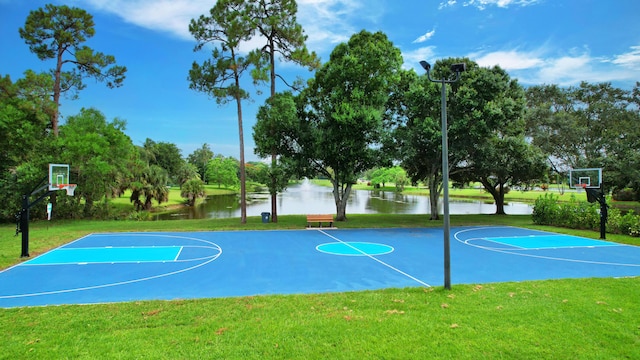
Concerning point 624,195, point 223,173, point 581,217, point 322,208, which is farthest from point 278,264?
point 223,173

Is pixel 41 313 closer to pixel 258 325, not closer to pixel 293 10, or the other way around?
pixel 258 325

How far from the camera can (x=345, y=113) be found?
20.6 m

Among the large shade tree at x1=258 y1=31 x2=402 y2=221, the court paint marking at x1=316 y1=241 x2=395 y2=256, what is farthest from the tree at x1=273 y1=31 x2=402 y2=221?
the court paint marking at x1=316 y1=241 x2=395 y2=256

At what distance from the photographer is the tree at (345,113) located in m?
21.2

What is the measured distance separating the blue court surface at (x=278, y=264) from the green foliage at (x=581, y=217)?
9.61ft

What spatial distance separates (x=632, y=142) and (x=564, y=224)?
582 inches

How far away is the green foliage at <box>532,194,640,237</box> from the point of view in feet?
59.1

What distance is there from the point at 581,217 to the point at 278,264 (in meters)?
17.4

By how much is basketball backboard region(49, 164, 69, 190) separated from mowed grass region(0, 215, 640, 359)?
771 cm

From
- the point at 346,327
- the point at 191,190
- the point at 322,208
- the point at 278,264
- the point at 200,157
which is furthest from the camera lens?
the point at 200,157

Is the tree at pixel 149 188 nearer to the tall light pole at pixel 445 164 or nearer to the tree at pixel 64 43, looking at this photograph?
the tree at pixel 64 43

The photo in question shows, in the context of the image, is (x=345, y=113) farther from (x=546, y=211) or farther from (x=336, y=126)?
(x=546, y=211)

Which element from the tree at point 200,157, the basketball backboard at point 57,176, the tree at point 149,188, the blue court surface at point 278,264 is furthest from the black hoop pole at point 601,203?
the tree at point 200,157

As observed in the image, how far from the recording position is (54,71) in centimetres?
2705
